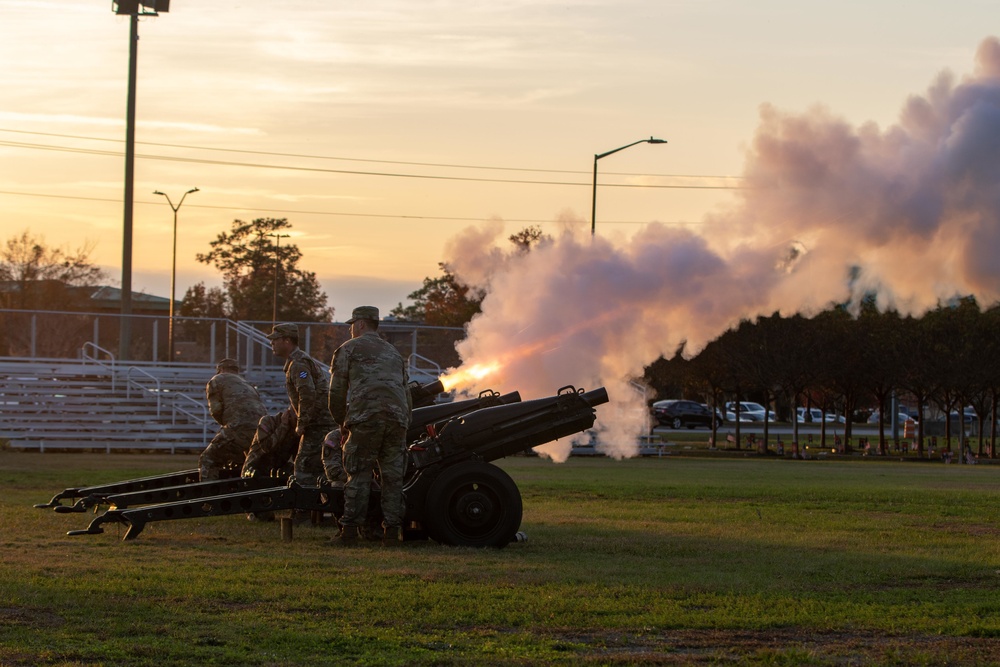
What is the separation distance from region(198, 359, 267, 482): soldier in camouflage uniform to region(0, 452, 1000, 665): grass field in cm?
94

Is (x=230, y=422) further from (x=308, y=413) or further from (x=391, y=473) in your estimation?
(x=391, y=473)

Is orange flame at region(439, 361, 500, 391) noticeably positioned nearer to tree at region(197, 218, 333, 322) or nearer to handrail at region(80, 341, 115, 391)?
handrail at region(80, 341, 115, 391)

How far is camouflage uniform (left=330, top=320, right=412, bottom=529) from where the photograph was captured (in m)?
12.7

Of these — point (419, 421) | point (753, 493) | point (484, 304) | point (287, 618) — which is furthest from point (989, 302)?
point (287, 618)

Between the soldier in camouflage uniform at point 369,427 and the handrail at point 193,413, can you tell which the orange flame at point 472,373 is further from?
the handrail at point 193,413

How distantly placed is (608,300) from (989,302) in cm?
639

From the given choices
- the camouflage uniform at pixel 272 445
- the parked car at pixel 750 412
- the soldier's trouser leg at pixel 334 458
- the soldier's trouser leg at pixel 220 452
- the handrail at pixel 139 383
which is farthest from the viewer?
the parked car at pixel 750 412

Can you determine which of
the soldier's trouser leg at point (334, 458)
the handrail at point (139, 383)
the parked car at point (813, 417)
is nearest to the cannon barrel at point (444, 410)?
the soldier's trouser leg at point (334, 458)

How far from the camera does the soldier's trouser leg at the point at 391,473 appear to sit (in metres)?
12.7

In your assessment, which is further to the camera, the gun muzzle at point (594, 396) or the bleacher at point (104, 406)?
the bleacher at point (104, 406)

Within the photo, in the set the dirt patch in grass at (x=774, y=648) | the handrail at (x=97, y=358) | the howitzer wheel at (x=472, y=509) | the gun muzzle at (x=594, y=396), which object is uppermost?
the handrail at (x=97, y=358)

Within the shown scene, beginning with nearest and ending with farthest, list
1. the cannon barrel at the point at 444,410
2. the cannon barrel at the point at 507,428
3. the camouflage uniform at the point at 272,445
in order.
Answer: the cannon barrel at the point at 507,428, the cannon barrel at the point at 444,410, the camouflage uniform at the point at 272,445

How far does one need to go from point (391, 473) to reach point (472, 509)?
0.86m

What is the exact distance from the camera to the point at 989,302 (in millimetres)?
21203
